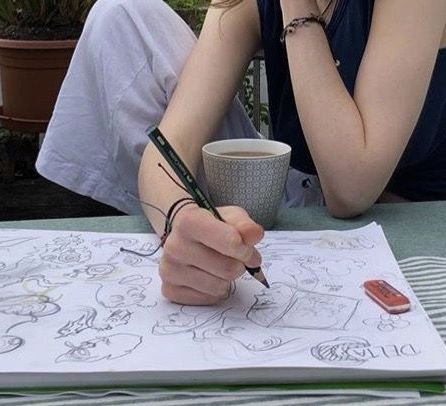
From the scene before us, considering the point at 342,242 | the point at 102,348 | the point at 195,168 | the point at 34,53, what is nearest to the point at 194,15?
the point at 34,53

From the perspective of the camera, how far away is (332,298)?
2.04 feet

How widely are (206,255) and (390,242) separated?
9.9 inches

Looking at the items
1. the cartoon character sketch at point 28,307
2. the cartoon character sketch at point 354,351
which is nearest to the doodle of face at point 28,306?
the cartoon character sketch at point 28,307

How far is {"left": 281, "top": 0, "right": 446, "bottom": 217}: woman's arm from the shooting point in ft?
2.78

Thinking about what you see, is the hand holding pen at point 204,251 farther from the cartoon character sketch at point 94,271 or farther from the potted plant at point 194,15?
the potted plant at point 194,15

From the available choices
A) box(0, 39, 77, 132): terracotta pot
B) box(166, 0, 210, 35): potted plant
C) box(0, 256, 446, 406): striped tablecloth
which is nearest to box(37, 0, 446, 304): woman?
box(0, 256, 446, 406): striped tablecloth

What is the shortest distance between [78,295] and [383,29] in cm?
46

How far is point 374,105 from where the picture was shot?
0.85m

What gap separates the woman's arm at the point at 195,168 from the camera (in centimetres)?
59

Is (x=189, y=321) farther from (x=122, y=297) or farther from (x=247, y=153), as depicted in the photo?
(x=247, y=153)

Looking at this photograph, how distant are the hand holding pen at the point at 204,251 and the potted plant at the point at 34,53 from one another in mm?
1846

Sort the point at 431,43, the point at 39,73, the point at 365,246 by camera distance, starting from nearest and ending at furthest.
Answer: the point at 365,246
the point at 431,43
the point at 39,73

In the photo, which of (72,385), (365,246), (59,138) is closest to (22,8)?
(59,138)

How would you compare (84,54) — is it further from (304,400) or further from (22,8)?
(22,8)
